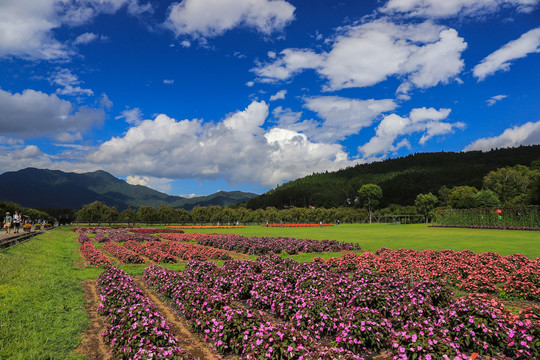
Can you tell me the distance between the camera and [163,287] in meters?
10.6

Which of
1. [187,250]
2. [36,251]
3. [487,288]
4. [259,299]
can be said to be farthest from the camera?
[187,250]

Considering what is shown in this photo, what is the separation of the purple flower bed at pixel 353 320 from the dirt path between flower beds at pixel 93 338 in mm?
1960

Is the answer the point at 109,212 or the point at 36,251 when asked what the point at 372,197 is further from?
the point at 36,251

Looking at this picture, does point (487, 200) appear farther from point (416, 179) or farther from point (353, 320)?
point (416, 179)

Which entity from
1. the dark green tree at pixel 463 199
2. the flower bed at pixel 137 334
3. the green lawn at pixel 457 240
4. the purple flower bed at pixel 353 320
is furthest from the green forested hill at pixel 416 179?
the flower bed at pixel 137 334

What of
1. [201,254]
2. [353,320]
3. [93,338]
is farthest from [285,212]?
[353,320]

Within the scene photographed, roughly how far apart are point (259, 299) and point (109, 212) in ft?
248

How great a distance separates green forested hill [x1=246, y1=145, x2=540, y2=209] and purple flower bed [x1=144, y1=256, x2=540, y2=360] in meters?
133

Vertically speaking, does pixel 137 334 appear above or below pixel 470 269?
below

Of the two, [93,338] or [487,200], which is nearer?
[93,338]

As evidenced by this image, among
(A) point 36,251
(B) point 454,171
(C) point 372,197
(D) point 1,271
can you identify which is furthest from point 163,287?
(B) point 454,171

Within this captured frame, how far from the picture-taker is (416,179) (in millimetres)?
150375

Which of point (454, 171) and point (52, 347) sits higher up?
point (454, 171)

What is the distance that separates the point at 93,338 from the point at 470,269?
41.0ft
